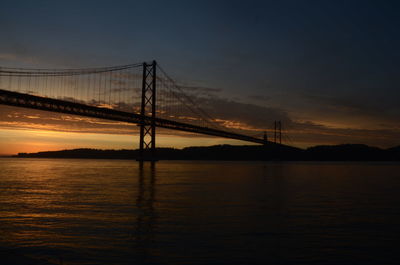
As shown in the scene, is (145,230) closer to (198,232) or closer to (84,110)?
(198,232)

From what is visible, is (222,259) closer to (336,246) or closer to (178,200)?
(336,246)

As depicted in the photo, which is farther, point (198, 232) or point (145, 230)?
point (145, 230)

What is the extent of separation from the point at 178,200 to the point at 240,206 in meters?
2.91

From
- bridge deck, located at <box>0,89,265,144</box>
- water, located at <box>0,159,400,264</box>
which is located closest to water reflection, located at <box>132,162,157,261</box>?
water, located at <box>0,159,400,264</box>

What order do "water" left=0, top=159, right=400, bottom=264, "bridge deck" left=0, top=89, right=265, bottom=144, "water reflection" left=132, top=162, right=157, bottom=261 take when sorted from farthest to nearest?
"bridge deck" left=0, top=89, right=265, bottom=144
"water reflection" left=132, top=162, right=157, bottom=261
"water" left=0, top=159, right=400, bottom=264

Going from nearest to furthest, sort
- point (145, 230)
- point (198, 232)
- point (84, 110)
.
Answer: point (198, 232) → point (145, 230) → point (84, 110)

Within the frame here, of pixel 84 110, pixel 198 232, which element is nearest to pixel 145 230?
pixel 198 232

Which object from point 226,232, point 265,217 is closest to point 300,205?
point 265,217

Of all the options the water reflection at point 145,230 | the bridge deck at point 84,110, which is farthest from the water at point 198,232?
the bridge deck at point 84,110

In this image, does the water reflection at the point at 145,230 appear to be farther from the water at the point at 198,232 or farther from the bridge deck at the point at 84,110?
the bridge deck at the point at 84,110

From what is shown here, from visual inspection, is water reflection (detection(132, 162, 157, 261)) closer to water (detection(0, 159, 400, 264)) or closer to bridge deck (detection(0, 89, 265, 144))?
water (detection(0, 159, 400, 264))

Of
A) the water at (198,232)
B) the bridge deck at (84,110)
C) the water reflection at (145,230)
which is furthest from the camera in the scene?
the bridge deck at (84,110)

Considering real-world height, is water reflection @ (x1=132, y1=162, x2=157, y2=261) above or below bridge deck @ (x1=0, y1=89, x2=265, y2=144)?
below

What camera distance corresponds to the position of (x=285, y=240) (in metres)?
8.16
